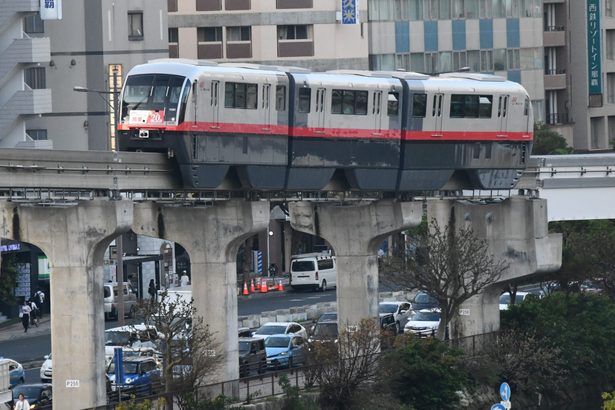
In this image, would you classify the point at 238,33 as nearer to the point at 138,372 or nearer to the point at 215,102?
the point at 138,372

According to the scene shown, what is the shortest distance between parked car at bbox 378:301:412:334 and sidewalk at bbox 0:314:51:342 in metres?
14.3

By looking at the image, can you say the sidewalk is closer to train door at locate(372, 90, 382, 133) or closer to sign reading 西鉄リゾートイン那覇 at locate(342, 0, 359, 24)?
train door at locate(372, 90, 382, 133)

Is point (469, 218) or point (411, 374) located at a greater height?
point (469, 218)

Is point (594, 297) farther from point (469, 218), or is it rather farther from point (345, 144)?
point (345, 144)

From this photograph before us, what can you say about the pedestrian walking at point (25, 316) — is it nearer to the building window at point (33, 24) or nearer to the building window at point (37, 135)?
the building window at point (37, 135)

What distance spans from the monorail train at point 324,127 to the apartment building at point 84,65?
34764mm

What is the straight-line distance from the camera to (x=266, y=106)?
59406 mm

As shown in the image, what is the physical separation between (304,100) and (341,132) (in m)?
1.93

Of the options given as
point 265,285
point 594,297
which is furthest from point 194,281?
point 265,285

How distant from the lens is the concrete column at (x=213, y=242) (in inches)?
2327

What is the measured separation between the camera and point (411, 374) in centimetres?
6019

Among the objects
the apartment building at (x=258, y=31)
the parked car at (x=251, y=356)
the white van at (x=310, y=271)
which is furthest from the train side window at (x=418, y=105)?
the apartment building at (x=258, y=31)

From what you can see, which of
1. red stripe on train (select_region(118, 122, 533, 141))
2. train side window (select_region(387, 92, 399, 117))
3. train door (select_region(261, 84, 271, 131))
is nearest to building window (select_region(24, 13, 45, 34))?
red stripe on train (select_region(118, 122, 533, 141))

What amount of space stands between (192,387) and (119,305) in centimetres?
2619
